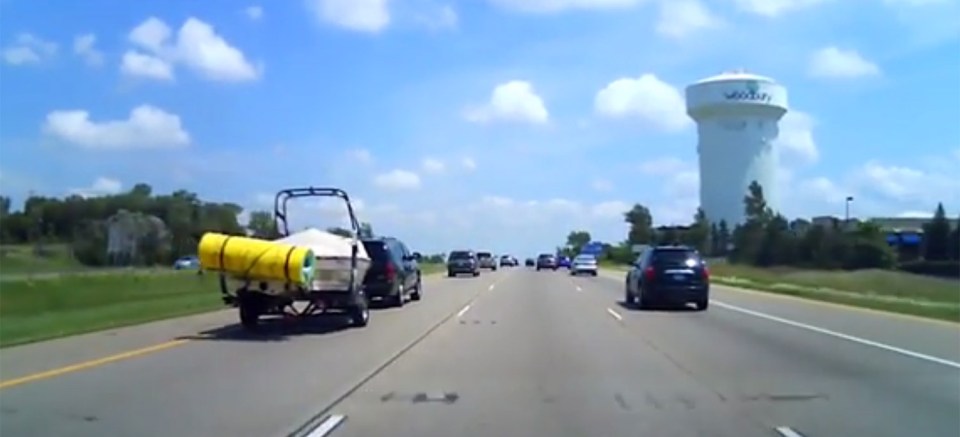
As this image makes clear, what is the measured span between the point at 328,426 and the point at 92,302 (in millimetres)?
29458

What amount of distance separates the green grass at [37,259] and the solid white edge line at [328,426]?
62.5 m

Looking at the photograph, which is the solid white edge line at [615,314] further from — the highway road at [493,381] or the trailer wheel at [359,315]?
the trailer wheel at [359,315]

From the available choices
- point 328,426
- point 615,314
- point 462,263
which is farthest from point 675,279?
point 462,263

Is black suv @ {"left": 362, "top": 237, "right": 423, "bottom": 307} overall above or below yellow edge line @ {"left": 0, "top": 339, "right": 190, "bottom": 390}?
above

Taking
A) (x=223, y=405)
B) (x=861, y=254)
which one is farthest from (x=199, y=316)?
(x=861, y=254)

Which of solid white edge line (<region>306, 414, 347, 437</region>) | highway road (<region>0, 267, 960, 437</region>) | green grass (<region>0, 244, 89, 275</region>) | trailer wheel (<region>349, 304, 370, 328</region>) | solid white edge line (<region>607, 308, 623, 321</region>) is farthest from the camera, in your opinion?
green grass (<region>0, 244, 89, 275</region>)

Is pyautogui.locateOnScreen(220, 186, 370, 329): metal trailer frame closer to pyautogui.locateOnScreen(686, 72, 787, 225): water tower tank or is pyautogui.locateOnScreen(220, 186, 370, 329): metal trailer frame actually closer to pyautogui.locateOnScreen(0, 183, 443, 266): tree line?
pyautogui.locateOnScreen(0, 183, 443, 266): tree line

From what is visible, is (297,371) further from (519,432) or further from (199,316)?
(199,316)

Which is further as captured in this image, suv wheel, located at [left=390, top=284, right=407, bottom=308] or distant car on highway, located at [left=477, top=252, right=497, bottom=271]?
distant car on highway, located at [left=477, top=252, right=497, bottom=271]

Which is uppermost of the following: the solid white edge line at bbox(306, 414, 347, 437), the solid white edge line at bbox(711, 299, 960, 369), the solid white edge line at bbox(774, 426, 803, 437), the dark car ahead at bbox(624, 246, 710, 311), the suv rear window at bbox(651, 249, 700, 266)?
the suv rear window at bbox(651, 249, 700, 266)

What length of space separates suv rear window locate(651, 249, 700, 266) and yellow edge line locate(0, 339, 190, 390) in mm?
16406

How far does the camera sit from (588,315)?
32.7 m

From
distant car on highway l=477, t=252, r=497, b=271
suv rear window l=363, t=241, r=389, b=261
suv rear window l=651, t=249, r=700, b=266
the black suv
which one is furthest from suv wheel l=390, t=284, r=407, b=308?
distant car on highway l=477, t=252, r=497, b=271

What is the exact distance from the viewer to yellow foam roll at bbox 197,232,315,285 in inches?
958
